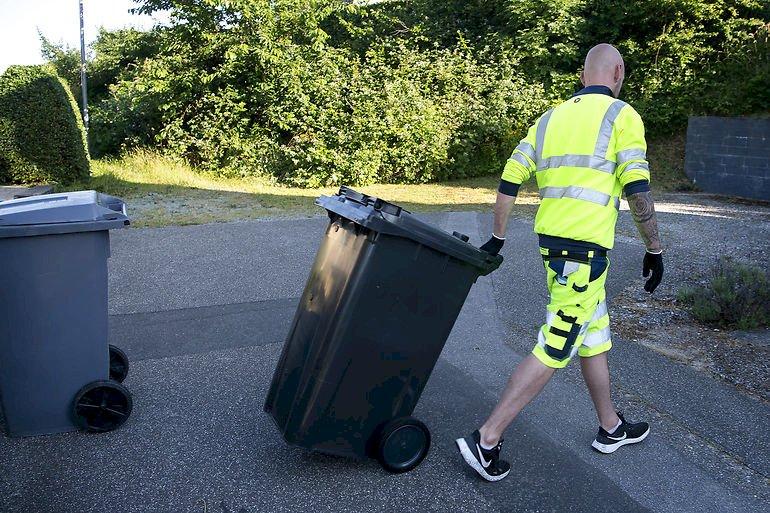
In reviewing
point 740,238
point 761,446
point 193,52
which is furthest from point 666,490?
point 193,52

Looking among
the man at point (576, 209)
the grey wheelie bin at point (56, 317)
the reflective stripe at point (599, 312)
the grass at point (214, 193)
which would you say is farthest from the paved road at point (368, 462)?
the grass at point (214, 193)

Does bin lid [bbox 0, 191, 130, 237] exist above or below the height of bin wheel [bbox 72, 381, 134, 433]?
above

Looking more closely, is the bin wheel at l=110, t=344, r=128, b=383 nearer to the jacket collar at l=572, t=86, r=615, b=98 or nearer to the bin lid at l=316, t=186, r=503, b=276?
the bin lid at l=316, t=186, r=503, b=276

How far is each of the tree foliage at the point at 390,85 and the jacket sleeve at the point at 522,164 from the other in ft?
34.7

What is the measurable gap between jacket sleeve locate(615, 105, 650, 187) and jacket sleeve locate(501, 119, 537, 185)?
0.38 metres

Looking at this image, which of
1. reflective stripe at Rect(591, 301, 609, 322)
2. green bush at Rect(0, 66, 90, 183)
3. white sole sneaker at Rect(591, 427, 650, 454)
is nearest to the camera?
reflective stripe at Rect(591, 301, 609, 322)

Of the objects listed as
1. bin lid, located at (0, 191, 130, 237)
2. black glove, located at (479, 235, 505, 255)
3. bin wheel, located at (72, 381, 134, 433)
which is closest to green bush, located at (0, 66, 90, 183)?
bin lid, located at (0, 191, 130, 237)

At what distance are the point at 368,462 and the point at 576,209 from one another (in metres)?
1.53

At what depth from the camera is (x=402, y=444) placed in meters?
3.26

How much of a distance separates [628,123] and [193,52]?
13.6 meters

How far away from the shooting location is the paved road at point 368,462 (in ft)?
10.2

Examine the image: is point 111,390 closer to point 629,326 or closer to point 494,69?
point 629,326

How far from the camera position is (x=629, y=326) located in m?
5.56

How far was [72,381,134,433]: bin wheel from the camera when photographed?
11.9ft
